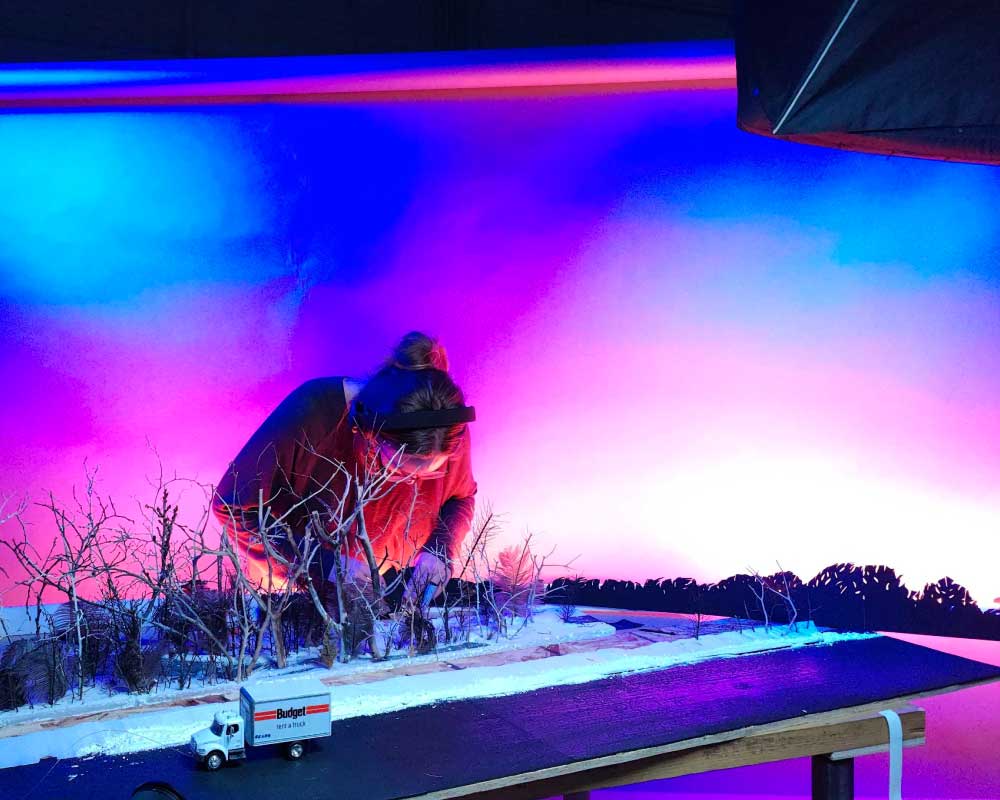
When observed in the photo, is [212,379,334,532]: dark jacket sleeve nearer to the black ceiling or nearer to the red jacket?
the red jacket

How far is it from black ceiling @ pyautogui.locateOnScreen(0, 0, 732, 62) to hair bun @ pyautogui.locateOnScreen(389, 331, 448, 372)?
2.98 m

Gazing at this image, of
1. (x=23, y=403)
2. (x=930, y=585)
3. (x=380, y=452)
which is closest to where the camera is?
(x=380, y=452)

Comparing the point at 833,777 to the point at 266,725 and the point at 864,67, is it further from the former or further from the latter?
the point at 864,67

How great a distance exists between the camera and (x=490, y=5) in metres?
7.04

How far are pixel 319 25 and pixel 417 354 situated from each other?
342 cm

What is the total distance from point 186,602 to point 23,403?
1996mm

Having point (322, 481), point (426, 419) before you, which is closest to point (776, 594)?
point (426, 419)

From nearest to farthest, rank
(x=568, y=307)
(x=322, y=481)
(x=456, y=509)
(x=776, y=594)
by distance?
(x=776, y=594)
(x=322, y=481)
(x=456, y=509)
(x=568, y=307)

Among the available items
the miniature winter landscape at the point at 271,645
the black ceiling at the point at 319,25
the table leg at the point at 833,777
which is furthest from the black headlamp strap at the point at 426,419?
the black ceiling at the point at 319,25

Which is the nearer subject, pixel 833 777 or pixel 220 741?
pixel 220 741

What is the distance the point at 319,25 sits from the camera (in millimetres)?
6750

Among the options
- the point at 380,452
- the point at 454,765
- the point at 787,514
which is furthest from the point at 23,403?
the point at 787,514

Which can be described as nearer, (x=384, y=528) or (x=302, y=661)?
(x=302, y=661)

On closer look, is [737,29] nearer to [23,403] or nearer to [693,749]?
[693,749]
